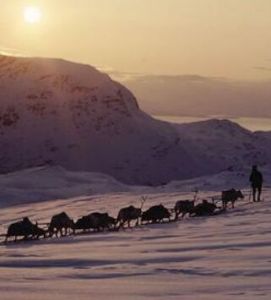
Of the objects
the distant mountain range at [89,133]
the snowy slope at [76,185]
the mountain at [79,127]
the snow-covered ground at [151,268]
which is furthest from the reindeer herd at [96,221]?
the mountain at [79,127]

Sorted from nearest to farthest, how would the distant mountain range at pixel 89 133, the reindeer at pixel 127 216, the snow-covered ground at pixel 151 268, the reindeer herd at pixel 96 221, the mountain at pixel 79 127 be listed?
the snow-covered ground at pixel 151 268, the reindeer herd at pixel 96 221, the reindeer at pixel 127 216, the mountain at pixel 79 127, the distant mountain range at pixel 89 133

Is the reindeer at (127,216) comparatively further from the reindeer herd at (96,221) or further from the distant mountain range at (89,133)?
the distant mountain range at (89,133)

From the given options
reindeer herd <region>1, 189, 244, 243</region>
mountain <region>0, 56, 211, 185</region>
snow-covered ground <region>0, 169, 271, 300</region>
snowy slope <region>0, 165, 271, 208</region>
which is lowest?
snow-covered ground <region>0, 169, 271, 300</region>

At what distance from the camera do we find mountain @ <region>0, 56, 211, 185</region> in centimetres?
11100

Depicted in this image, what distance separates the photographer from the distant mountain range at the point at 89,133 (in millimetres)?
111125

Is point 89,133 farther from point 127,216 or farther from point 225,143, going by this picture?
point 127,216

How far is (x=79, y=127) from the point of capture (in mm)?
121500

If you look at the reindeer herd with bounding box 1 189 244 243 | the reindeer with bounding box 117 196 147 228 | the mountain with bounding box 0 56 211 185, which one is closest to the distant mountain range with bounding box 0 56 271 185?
the mountain with bounding box 0 56 211 185

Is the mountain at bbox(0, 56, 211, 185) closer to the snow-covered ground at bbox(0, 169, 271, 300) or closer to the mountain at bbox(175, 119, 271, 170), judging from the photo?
the mountain at bbox(175, 119, 271, 170)

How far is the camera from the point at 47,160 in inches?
4294

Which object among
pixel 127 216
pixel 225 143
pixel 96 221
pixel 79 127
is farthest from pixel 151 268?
pixel 225 143

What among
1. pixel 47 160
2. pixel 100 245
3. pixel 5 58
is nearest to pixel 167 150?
pixel 47 160

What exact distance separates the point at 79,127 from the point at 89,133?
1.67 metres

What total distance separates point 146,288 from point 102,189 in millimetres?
43581
